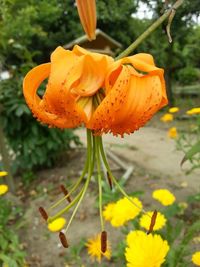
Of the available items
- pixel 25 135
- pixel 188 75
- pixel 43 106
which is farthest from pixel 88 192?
pixel 188 75

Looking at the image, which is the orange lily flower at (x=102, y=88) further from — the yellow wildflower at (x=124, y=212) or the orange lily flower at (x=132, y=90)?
the yellow wildflower at (x=124, y=212)

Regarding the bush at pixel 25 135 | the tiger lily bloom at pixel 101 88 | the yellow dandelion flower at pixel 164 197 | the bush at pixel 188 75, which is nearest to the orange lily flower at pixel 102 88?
the tiger lily bloom at pixel 101 88

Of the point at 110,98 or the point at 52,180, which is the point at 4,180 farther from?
the point at 110,98

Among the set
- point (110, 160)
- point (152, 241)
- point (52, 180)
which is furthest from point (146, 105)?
point (110, 160)

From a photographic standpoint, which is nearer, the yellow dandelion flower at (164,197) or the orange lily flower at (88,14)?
the orange lily flower at (88,14)

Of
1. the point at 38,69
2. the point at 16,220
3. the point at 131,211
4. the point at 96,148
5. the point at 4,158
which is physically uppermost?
the point at 38,69

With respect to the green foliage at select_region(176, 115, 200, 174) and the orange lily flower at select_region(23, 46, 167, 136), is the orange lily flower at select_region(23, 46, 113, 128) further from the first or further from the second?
the green foliage at select_region(176, 115, 200, 174)

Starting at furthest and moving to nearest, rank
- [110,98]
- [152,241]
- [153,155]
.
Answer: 1. [153,155]
2. [152,241]
3. [110,98]
